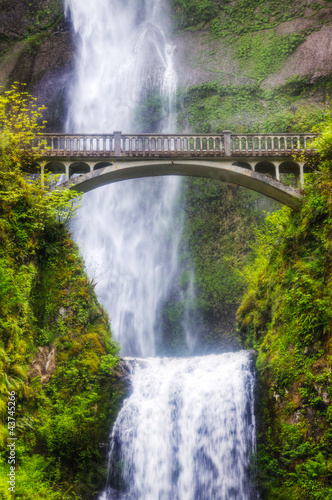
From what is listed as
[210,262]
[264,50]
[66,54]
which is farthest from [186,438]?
[66,54]

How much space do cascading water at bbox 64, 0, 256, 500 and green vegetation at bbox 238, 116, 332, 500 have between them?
0.77 m

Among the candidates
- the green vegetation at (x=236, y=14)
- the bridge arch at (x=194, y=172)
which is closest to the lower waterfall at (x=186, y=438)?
the bridge arch at (x=194, y=172)

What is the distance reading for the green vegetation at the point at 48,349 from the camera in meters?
10.7

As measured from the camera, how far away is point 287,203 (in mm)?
15883

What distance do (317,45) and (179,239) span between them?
43.0ft

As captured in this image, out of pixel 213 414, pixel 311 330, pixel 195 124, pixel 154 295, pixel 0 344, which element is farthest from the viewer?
pixel 195 124

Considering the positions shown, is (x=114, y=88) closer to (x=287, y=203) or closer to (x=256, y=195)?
(x=256, y=195)

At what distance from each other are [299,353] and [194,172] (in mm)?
7631

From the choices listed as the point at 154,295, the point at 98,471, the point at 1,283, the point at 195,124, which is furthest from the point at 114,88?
the point at 98,471

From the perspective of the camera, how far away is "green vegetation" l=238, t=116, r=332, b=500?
403 inches

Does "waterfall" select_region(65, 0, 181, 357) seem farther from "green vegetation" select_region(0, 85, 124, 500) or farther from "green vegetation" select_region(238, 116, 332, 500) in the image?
"green vegetation" select_region(238, 116, 332, 500)

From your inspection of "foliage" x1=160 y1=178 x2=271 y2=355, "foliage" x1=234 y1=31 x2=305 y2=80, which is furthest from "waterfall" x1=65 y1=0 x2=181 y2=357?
"foliage" x1=234 y1=31 x2=305 y2=80

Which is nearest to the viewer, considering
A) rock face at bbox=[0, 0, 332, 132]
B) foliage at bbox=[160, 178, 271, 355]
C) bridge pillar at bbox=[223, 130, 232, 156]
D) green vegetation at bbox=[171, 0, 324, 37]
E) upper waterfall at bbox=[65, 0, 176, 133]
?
bridge pillar at bbox=[223, 130, 232, 156]

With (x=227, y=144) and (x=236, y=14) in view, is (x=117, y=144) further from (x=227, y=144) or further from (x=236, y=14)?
(x=236, y=14)
